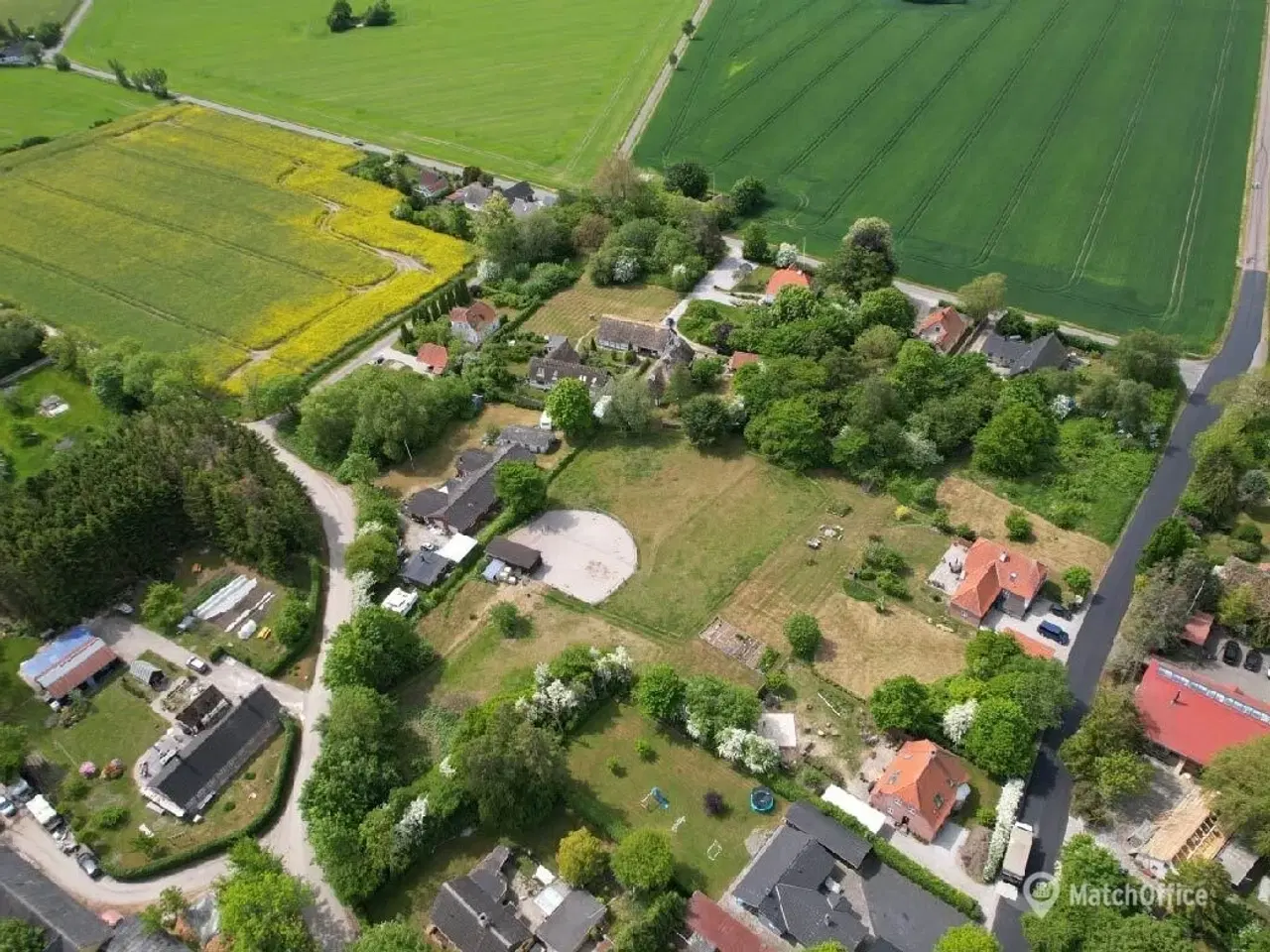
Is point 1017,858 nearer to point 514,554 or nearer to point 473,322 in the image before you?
point 514,554

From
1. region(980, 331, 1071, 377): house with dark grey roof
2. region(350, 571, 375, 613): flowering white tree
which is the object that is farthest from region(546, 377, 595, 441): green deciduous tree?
region(980, 331, 1071, 377): house with dark grey roof

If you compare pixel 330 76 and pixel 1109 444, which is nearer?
pixel 1109 444

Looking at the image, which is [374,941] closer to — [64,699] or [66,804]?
[66,804]

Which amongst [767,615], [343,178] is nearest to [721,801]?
[767,615]

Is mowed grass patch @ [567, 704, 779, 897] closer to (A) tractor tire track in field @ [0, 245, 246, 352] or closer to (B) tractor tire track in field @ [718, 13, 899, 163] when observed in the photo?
(A) tractor tire track in field @ [0, 245, 246, 352]

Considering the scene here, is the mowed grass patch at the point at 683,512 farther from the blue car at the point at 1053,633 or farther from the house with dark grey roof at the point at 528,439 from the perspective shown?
the blue car at the point at 1053,633

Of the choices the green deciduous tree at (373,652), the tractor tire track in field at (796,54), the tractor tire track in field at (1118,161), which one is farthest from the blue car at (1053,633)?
the tractor tire track in field at (796,54)
